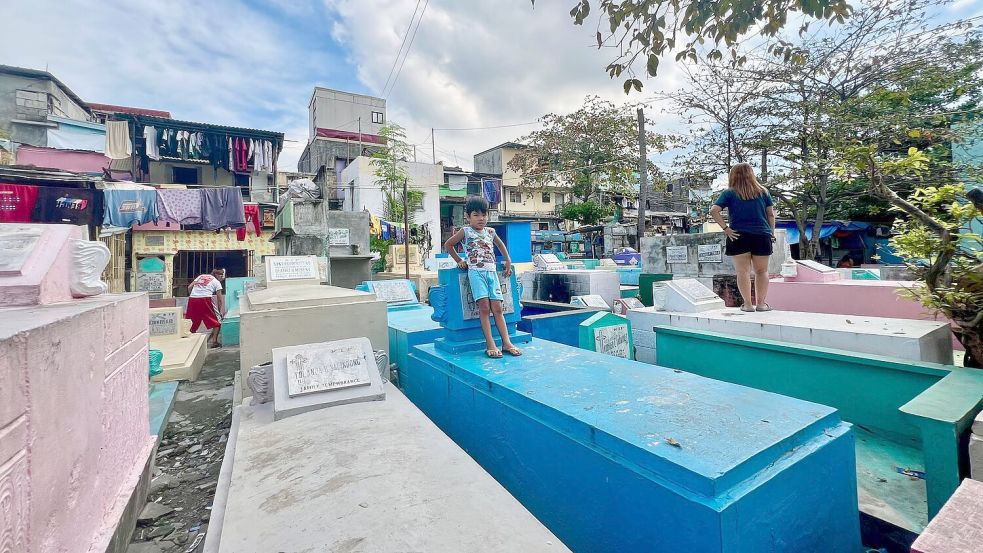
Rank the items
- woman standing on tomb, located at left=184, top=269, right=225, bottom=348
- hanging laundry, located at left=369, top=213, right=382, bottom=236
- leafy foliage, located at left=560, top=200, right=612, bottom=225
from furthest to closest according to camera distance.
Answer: leafy foliage, located at left=560, top=200, right=612, bottom=225 < hanging laundry, located at left=369, top=213, right=382, bottom=236 < woman standing on tomb, located at left=184, top=269, right=225, bottom=348

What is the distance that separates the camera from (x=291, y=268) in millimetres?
6984

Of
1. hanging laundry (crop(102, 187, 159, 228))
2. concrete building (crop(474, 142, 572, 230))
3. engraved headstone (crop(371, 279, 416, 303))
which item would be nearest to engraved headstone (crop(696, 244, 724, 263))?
engraved headstone (crop(371, 279, 416, 303))

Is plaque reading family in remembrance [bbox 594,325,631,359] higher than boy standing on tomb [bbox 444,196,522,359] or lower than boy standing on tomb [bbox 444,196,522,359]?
lower

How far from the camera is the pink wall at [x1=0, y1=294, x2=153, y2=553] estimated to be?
1393 mm

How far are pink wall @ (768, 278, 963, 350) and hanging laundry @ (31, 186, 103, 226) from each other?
45.0 ft

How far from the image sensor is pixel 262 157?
1934 centimetres

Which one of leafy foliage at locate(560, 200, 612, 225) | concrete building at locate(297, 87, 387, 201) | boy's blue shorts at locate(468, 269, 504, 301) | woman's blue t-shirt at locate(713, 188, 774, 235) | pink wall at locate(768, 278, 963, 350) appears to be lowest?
pink wall at locate(768, 278, 963, 350)

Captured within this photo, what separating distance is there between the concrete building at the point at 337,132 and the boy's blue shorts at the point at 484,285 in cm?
2276

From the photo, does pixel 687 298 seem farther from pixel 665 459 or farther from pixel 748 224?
pixel 665 459

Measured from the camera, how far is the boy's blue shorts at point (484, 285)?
361 cm

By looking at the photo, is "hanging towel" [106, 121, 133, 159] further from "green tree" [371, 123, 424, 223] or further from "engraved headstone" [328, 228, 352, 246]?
"engraved headstone" [328, 228, 352, 246]

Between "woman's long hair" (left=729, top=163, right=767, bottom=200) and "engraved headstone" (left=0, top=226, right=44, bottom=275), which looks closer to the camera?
"engraved headstone" (left=0, top=226, right=44, bottom=275)

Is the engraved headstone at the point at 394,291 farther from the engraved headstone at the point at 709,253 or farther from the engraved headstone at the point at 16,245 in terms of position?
the engraved headstone at the point at 709,253

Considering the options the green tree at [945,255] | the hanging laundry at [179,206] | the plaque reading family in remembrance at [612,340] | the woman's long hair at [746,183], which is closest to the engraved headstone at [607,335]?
the plaque reading family in remembrance at [612,340]
